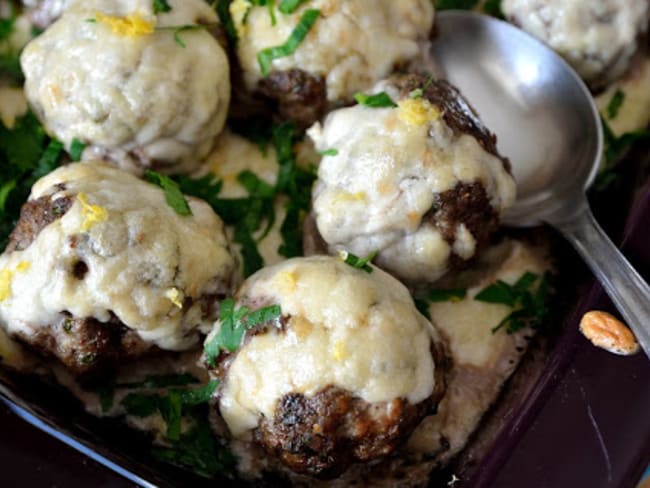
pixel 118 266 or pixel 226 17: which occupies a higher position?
pixel 226 17

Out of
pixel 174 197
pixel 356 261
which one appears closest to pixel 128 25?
pixel 174 197

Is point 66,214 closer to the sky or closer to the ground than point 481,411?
closer to the sky

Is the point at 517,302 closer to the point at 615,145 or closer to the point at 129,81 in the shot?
the point at 615,145

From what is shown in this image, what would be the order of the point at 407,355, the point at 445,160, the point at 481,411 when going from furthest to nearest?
1. the point at 481,411
2. the point at 445,160
3. the point at 407,355

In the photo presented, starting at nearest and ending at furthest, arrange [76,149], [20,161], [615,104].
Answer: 1. [76,149]
2. [20,161]
3. [615,104]

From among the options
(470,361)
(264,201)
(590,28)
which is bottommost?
(470,361)

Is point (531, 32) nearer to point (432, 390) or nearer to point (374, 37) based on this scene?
point (374, 37)

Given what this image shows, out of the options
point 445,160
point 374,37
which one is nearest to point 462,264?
point 445,160
